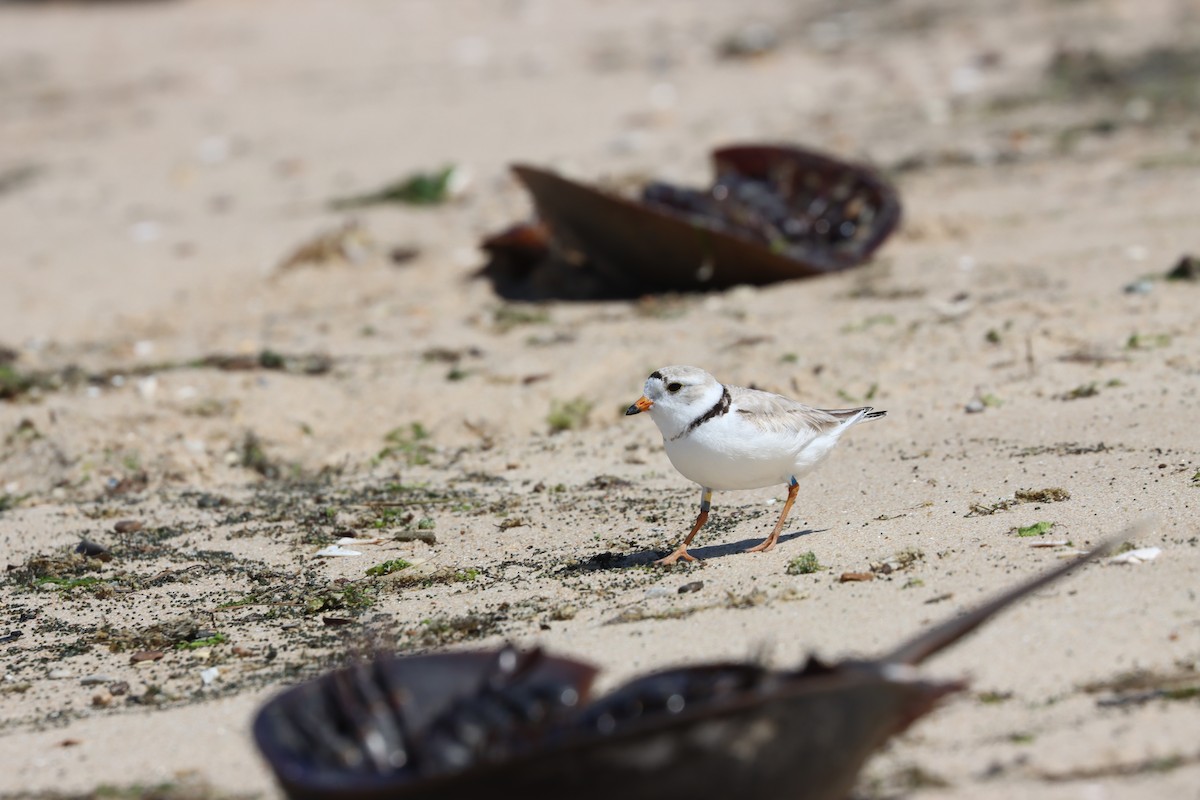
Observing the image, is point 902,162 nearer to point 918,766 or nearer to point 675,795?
point 918,766

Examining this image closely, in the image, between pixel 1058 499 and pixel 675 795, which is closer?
pixel 675 795

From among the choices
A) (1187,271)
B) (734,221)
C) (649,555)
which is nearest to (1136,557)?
(649,555)

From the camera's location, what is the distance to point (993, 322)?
7.47m

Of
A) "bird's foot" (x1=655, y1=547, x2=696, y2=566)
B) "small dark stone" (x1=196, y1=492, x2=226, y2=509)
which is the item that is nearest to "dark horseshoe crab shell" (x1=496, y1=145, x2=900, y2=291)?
"small dark stone" (x1=196, y1=492, x2=226, y2=509)

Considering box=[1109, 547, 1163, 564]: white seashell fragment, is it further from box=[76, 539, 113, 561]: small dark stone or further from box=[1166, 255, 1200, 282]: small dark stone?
box=[76, 539, 113, 561]: small dark stone

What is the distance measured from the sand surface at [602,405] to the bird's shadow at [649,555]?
3 cm

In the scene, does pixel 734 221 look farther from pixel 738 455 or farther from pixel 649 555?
pixel 738 455

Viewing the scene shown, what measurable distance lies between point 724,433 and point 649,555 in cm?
64

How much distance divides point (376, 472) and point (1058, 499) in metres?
3.27

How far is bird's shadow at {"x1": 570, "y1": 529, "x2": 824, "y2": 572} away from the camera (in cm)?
524

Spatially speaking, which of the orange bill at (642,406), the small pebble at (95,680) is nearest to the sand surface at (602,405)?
the small pebble at (95,680)

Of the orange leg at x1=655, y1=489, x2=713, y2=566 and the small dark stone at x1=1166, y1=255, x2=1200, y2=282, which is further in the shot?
the small dark stone at x1=1166, y1=255, x2=1200, y2=282

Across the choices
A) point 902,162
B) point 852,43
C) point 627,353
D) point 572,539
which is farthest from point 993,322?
point 852,43

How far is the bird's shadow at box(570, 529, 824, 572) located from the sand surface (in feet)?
0.09
